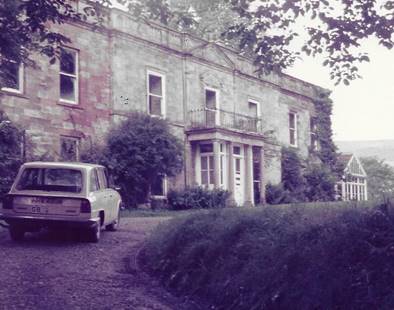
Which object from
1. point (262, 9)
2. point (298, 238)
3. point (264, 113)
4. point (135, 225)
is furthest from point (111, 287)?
point (264, 113)

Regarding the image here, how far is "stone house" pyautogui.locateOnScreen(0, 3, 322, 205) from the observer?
784 inches

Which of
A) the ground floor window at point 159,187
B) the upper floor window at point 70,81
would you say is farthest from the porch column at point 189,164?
the upper floor window at point 70,81

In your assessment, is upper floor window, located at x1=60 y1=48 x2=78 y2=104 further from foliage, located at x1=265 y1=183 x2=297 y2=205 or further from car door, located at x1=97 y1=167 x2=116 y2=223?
foliage, located at x1=265 y1=183 x2=297 y2=205

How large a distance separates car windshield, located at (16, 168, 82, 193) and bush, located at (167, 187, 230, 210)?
491 inches

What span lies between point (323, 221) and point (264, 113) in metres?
25.3

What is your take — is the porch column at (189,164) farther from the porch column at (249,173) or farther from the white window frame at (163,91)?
the porch column at (249,173)

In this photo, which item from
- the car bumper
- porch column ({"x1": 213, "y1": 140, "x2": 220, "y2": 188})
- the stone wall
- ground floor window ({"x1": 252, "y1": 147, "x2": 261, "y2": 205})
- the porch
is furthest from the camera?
ground floor window ({"x1": 252, "y1": 147, "x2": 261, "y2": 205})

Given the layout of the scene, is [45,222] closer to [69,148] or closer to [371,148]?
[69,148]

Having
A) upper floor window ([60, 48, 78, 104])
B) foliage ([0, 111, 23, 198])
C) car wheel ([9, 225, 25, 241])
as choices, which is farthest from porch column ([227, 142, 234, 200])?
car wheel ([9, 225, 25, 241])

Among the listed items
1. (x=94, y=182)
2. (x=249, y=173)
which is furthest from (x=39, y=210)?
(x=249, y=173)

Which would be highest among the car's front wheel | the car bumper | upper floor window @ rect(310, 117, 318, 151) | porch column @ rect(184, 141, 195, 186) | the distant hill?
the distant hill

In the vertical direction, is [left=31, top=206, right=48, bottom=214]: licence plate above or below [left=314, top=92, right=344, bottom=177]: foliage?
below

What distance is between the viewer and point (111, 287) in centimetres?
734

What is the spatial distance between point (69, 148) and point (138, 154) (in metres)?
2.63
